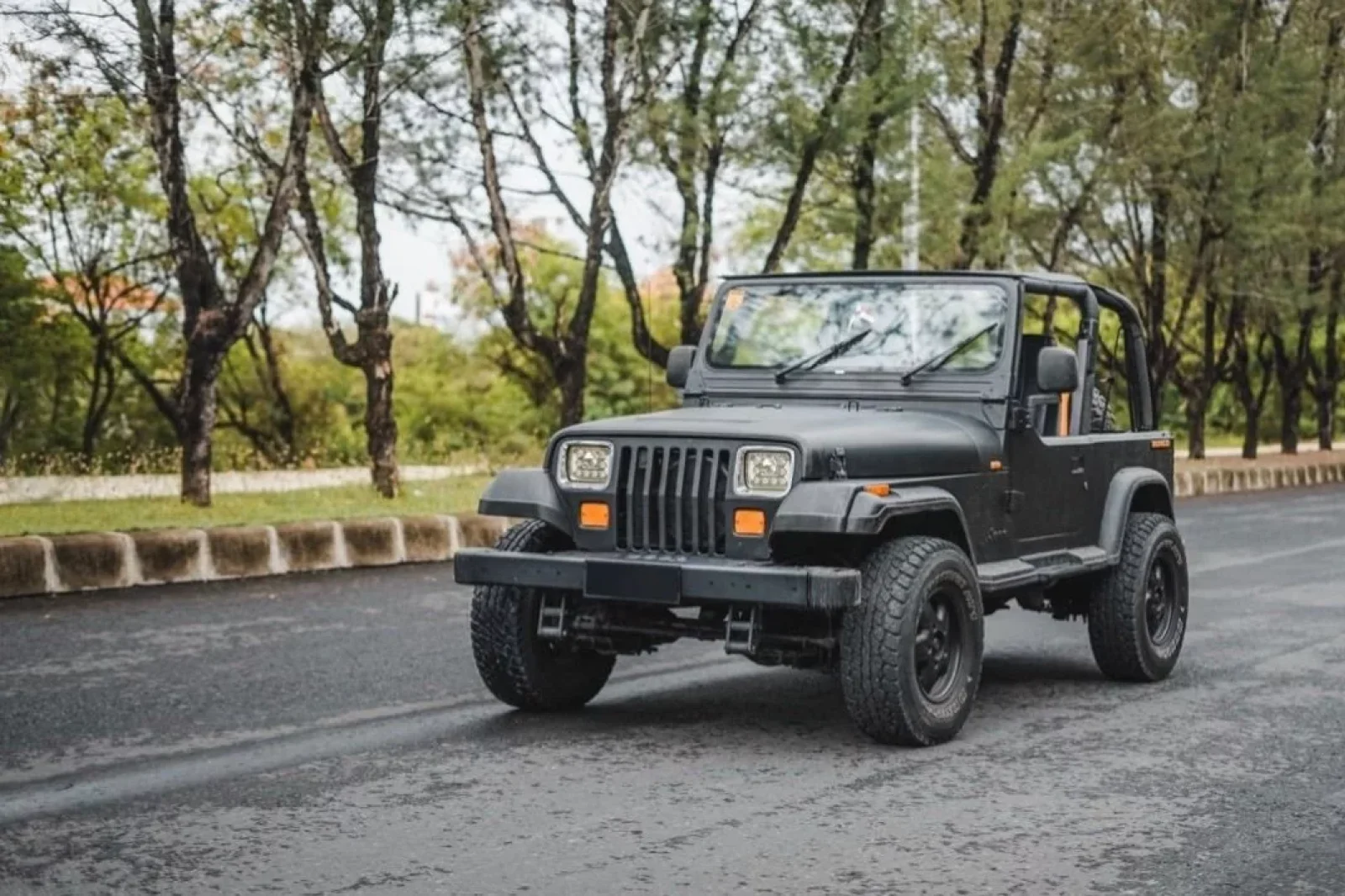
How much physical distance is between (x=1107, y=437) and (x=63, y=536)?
6.84 meters

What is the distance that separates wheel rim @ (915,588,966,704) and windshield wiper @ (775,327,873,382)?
56.0 inches

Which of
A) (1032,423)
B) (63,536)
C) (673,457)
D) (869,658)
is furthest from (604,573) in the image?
Result: (63,536)

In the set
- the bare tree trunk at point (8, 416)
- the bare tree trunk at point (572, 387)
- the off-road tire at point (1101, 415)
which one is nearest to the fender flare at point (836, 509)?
the off-road tire at point (1101, 415)

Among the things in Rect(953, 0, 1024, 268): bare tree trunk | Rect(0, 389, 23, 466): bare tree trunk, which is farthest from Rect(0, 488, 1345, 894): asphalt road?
Rect(0, 389, 23, 466): bare tree trunk

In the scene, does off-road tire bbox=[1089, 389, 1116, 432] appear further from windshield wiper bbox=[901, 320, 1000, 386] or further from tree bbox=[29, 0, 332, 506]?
tree bbox=[29, 0, 332, 506]

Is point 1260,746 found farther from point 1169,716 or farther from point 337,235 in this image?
point 337,235

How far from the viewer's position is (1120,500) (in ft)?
28.3

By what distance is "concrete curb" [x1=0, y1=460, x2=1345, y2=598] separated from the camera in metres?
12.0

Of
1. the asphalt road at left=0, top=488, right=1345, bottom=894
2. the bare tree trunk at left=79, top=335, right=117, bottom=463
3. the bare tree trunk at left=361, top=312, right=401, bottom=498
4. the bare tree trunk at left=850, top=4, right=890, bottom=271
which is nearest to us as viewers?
the asphalt road at left=0, top=488, right=1345, bottom=894

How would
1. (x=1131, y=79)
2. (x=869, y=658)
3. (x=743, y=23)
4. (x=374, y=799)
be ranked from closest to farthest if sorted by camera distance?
(x=374, y=799)
(x=869, y=658)
(x=743, y=23)
(x=1131, y=79)

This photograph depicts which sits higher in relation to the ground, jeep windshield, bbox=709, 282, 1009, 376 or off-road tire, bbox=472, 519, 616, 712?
jeep windshield, bbox=709, 282, 1009, 376

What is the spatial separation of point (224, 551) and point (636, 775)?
7.31 m

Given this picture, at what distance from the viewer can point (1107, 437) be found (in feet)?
28.8

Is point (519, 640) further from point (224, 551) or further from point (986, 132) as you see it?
point (986, 132)
